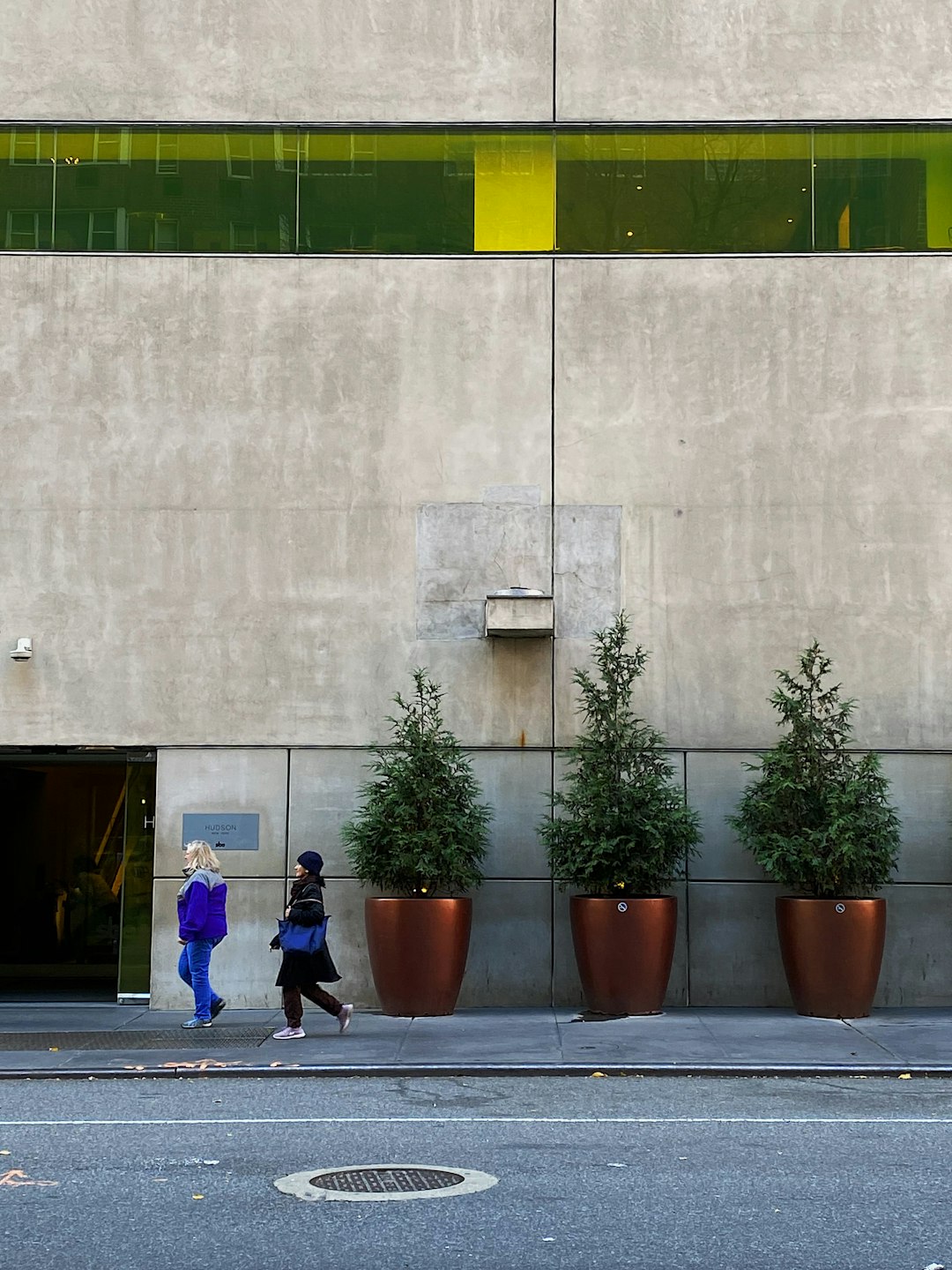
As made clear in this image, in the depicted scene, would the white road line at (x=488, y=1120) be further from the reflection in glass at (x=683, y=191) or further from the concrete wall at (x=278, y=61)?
the concrete wall at (x=278, y=61)

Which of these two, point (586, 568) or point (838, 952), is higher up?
point (586, 568)

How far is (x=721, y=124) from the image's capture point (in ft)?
55.4

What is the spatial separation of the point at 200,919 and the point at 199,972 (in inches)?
22.0

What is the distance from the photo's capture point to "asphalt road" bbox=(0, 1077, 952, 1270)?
20.7 ft

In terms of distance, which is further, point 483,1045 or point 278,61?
point 278,61

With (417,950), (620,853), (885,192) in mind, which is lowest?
(417,950)

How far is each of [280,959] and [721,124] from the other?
10.7m

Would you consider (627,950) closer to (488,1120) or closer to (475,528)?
(475,528)

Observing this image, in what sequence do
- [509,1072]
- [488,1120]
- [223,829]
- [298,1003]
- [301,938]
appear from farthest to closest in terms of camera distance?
1. [223,829]
2. [298,1003]
3. [301,938]
4. [509,1072]
5. [488,1120]

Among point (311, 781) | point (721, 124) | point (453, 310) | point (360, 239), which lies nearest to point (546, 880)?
point (311, 781)

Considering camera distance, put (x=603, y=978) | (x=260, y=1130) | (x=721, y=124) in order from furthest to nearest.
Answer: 1. (x=721, y=124)
2. (x=603, y=978)
3. (x=260, y=1130)

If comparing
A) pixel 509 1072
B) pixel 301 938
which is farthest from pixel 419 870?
pixel 509 1072

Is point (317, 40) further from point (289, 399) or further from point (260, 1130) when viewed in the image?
point (260, 1130)

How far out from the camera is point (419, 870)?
14352mm
